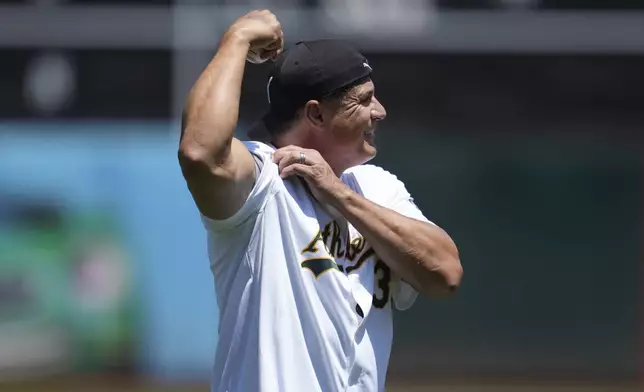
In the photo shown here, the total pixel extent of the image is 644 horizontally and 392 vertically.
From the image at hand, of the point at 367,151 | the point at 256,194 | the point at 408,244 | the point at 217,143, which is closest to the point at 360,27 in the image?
the point at 367,151

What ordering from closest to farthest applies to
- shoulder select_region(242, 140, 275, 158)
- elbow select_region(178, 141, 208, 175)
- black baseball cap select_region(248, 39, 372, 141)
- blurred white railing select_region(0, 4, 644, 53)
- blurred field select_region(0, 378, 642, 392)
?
elbow select_region(178, 141, 208, 175), shoulder select_region(242, 140, 275, 158), black baseball cap select_region(248, 39, 372, 141), blurred field select_region(0, 378, 642, 392), blurred white railing select_region(0, 4, 644, 53)

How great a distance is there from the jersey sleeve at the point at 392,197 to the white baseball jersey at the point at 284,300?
16 centimetres

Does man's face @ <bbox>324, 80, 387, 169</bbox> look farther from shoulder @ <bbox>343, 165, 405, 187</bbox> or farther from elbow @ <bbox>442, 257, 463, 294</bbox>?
elbow @ <bbox>442, 257, 463, 294</bbox>

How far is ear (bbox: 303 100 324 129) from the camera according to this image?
10.5ft

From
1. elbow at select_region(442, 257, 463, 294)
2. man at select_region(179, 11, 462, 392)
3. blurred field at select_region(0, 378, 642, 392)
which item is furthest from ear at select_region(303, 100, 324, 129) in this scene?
blurred field at select_region(0, 378, 642, 392)

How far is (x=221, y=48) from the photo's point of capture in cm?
308

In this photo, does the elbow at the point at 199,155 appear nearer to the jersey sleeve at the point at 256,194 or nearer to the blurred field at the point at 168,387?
the jersey sleeve at the point at 256,194

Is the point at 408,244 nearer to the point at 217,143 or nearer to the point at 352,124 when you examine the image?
the point at 352,124

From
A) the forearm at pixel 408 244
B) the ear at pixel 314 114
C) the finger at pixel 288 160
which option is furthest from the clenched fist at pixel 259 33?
the forearm at pixel 408 244

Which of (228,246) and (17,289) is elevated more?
(228,246)

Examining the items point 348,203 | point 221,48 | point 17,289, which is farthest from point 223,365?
point 17,289

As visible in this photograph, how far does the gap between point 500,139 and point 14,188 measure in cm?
548

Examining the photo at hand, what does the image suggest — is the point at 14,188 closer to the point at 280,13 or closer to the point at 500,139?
the point at 280,13

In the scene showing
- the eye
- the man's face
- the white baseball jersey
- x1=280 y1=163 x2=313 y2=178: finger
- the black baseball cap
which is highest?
the black baseball cap
